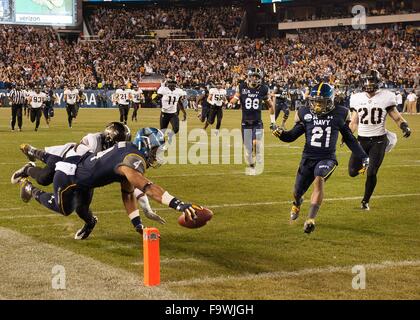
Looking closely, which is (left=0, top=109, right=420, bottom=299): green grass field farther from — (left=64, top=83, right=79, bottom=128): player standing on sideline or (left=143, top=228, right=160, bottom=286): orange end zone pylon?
(left=64, top=83, right=79, bottom=128): player standing on sideline

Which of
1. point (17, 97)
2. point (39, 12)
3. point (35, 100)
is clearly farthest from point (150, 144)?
point (39, 12)

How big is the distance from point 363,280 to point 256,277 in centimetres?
85

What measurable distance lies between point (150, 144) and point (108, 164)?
41 centimetres

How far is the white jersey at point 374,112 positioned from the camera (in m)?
9.37

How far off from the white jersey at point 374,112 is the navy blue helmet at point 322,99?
1678 millimetres

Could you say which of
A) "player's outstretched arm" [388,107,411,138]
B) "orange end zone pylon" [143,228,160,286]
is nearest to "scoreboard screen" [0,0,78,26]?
"player's outstretched arm" [388,107,411,138]

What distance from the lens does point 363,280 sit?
5668 mm

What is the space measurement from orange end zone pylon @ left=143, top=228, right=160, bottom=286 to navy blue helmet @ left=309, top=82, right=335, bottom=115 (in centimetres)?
306

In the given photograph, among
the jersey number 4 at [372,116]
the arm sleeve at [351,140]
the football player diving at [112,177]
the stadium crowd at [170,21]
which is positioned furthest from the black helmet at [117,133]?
the stadium crowd at [170,21]

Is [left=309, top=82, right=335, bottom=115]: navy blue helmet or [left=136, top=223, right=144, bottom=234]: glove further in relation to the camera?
[left=309, top=82, right=335, bottom=115]: navy blue helmet

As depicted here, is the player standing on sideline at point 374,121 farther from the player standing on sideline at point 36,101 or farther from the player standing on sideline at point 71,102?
the player standing on sideline at point 71,102

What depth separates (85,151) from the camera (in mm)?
7137

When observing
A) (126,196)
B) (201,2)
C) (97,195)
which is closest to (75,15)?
(201,2)

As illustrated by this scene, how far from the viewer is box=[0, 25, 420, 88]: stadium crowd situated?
45188 millimetres
